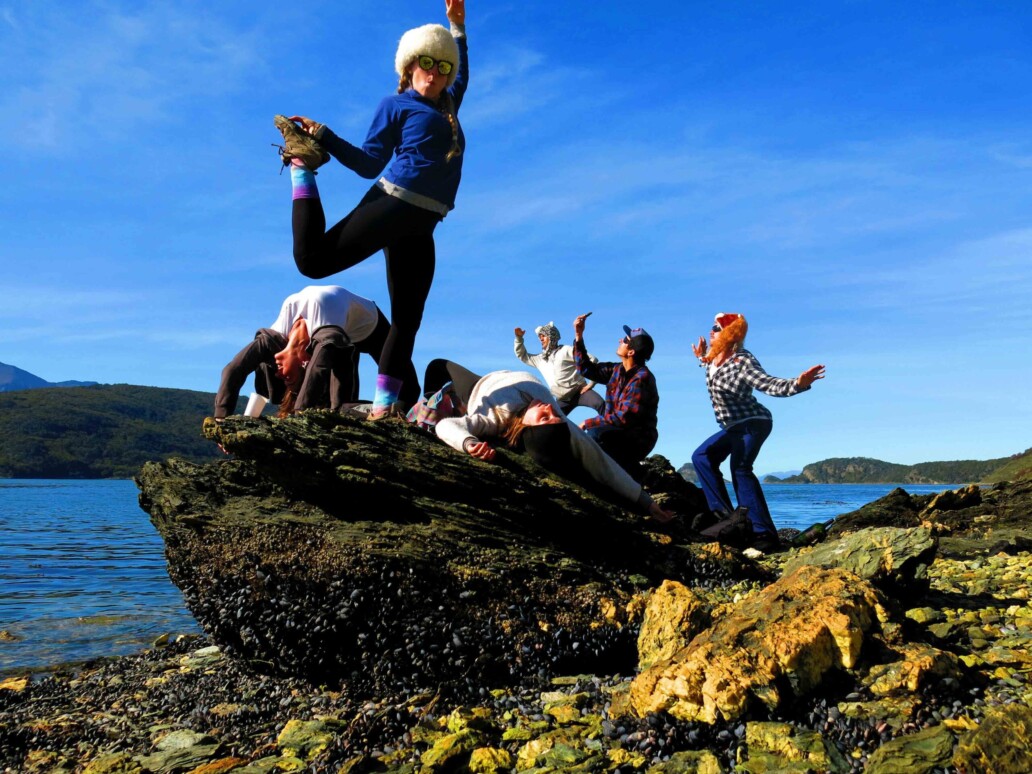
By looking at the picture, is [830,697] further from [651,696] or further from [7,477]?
[7,477]

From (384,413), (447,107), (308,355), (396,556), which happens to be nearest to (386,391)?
(384,413)

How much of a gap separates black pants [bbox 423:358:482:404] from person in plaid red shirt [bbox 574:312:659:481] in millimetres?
2512

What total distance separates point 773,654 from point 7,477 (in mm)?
219528

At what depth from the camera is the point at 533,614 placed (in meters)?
6.04

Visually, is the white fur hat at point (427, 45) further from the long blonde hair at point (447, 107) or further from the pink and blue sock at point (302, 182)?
the pink and blue sock at point (302, 182)

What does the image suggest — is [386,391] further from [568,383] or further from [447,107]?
[568,383]

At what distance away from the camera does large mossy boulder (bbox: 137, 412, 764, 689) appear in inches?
233

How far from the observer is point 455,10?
7160 mm

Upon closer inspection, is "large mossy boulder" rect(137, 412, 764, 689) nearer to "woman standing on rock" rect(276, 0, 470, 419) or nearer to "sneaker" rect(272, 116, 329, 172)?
Answer: "woman standing on rock" rect(276, 0, 470, 419)

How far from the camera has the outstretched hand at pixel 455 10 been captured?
23.4ft

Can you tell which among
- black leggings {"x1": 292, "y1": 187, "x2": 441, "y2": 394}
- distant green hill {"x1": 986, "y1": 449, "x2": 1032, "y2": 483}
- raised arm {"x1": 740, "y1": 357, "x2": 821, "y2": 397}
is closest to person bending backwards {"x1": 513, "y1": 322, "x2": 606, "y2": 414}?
raised arm {"x1": 740, "y1": 357, "x2": 821, "y2": 397}

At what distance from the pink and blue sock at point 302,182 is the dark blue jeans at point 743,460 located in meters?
5.75

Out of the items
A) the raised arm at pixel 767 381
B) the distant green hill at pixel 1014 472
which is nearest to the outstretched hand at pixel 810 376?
the raised arm at pixel 767 381

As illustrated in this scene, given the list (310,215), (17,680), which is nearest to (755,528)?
(310,215)
